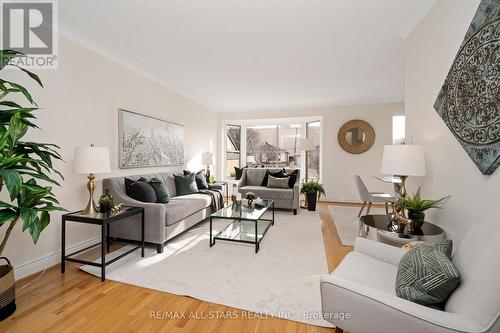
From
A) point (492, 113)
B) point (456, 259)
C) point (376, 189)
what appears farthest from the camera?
point (376, 189)

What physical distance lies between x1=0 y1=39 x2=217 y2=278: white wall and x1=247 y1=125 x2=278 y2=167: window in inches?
143

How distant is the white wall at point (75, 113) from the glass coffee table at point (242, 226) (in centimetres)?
162

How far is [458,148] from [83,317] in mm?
3072

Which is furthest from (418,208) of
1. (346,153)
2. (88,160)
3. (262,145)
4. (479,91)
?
(262,145)

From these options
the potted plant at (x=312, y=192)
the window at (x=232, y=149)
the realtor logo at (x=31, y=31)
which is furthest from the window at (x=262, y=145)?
the realtor logo at (x=31, y=31)

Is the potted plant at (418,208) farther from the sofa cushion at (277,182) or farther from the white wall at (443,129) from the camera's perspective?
the sofa cushion at (277,182)

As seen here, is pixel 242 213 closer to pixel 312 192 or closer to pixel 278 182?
pixel 278 182

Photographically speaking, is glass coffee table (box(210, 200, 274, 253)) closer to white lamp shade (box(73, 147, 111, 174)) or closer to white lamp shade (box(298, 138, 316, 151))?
white lamp shade (box(73, 147, 111, 174))

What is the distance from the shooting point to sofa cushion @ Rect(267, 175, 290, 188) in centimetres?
489

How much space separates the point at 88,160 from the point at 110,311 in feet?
4.68

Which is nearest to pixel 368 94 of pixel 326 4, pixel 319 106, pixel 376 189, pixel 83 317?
pixel 319 106

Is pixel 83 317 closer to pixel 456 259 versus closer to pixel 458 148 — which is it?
pixel 456 259

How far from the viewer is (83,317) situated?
167 centimetres

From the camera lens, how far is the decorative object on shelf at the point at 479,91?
4.62 ft
